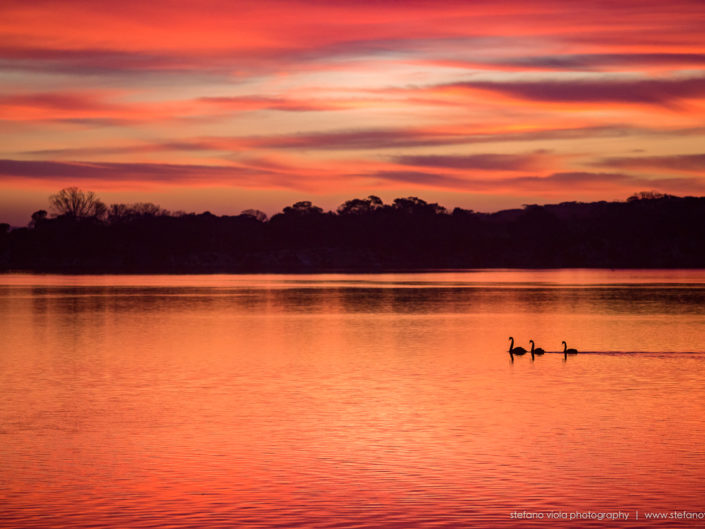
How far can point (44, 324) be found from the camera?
64.6m

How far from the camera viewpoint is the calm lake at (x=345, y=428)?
18359mm

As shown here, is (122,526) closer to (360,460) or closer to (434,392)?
(360,460)

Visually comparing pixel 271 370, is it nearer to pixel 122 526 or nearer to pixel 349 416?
pixel 349 416

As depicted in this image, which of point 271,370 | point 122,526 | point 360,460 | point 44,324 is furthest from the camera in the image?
point 44,324

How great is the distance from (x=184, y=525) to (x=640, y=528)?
7312 millimetres

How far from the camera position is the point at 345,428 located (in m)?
26.3

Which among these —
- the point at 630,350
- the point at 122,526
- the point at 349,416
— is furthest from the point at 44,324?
the point at 122,526

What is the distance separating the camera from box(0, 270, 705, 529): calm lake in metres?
18.4

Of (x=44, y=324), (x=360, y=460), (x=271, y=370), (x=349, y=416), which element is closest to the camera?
(x=360, y=460)

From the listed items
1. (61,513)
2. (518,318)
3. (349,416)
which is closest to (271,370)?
(349,416)

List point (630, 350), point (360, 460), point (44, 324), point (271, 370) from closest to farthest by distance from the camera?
point (360, 460) → point (271, 370) → point (630, 350) → point (44, 324)

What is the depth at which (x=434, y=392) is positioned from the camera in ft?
110

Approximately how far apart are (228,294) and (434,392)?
3098 inches

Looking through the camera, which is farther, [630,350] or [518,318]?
[518,318]
